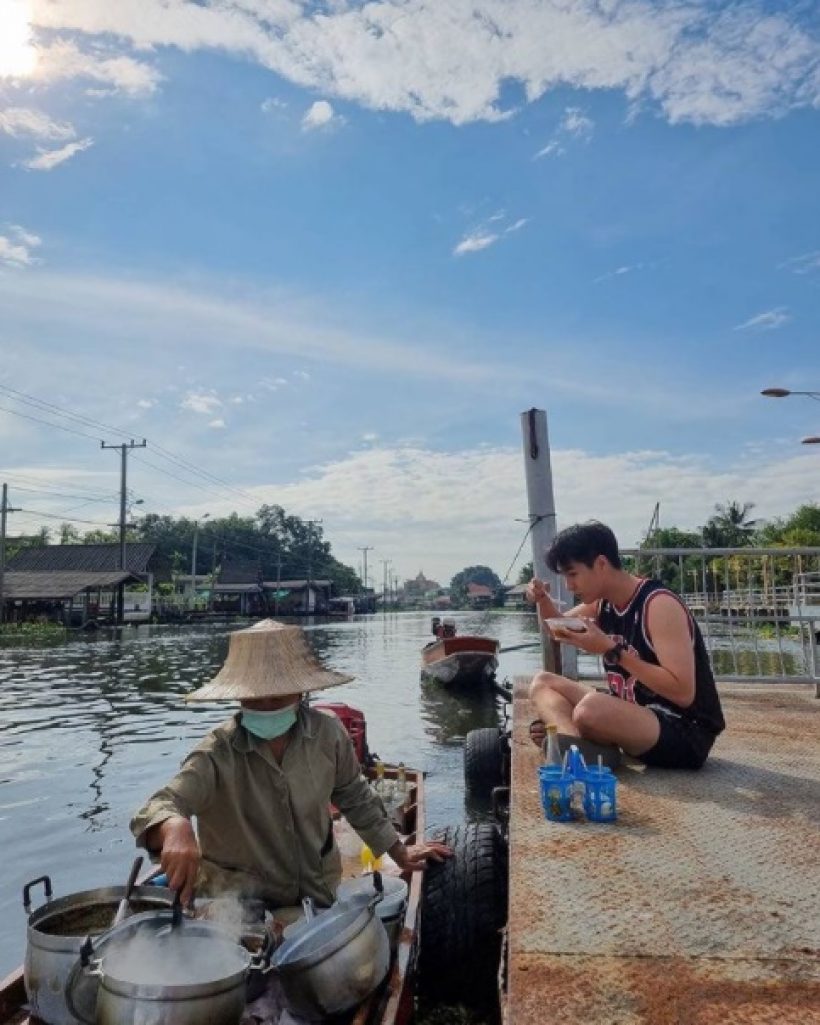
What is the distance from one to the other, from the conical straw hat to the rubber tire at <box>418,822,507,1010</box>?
1389 mm

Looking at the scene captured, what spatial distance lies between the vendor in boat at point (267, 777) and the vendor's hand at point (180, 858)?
17.4 inches

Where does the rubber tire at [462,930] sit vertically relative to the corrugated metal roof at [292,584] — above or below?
below

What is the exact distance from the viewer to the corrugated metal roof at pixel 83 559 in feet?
174

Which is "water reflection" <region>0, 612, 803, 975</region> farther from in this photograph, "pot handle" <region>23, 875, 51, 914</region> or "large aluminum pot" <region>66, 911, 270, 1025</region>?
"large aluminum pot" <region>66, 911, 270, 1025</region>

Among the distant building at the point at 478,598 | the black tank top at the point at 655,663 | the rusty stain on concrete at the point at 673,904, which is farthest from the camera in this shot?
the distant building at the point at 478,598

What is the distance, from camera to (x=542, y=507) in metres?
7.14

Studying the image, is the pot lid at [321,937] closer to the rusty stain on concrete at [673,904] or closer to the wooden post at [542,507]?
the rusty stain on concrete at [673,904]

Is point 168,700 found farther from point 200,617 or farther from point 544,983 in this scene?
point 200,617

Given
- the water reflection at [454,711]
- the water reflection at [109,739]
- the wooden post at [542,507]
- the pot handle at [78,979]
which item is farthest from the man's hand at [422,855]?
the water reflection at [454,711]

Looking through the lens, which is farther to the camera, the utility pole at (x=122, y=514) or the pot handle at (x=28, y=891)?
the utility pole at (x=122, y=514)

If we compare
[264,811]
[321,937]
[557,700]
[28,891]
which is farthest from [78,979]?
[557,700]

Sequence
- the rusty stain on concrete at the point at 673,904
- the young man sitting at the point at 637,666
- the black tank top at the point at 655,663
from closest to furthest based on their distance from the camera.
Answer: the rusty stain on concrete at the point at 673,904
the young man sitting at the point at 637,666
the black tank top at the point at 655,663

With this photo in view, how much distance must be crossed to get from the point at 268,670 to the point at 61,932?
121cm

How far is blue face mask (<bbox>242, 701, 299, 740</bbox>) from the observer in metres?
3.24
